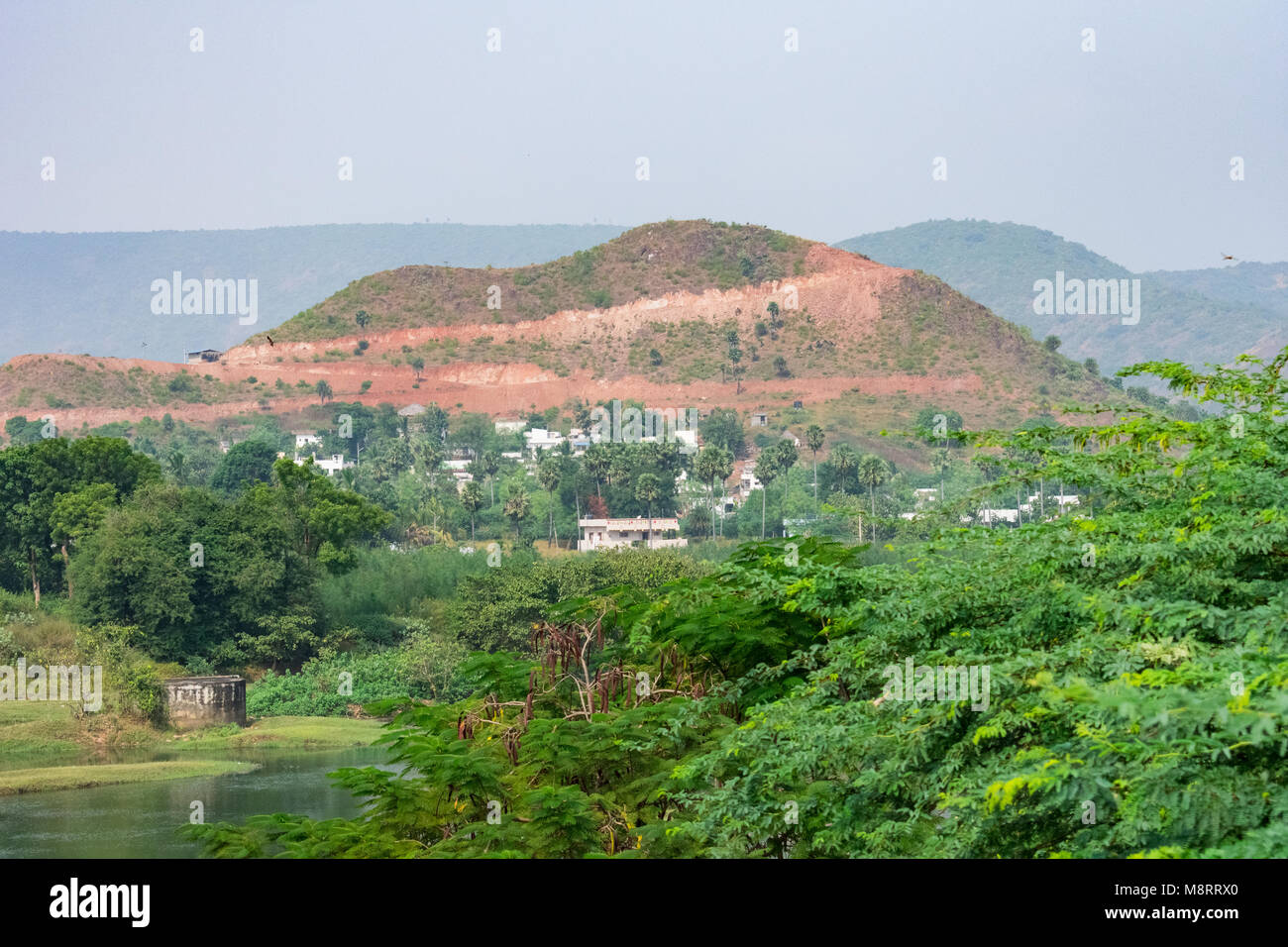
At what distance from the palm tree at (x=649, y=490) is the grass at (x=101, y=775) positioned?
3842cm

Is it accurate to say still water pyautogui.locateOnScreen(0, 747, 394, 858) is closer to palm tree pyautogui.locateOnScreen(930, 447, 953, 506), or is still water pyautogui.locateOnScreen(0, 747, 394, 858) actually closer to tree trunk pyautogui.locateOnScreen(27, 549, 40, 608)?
tree trunk pyautogui.locateOnScreen(27, 549, 40, 608)

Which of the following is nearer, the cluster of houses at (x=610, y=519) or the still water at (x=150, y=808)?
the still water at (x=150, y=808)

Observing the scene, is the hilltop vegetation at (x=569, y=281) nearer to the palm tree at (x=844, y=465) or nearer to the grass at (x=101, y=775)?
the palm tree at (x=844, y=465)

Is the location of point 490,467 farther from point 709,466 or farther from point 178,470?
point 178,470

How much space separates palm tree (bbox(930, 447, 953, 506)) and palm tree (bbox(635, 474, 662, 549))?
15328 mm

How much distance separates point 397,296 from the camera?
399 ft

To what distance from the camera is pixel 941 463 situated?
7769 centimetres

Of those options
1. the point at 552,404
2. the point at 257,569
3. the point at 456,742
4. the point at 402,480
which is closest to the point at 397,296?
the point at 552,404

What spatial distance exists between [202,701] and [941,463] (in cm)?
4938

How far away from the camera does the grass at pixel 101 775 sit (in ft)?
105

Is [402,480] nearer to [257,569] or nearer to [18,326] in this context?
[257,569]

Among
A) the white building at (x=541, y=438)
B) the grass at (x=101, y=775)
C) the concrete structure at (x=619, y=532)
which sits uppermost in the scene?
the white building at (x=541, y=438)

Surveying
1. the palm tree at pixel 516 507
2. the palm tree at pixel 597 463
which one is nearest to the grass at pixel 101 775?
the palm tree at pixel 516 507

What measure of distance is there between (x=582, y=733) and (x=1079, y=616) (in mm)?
4528
